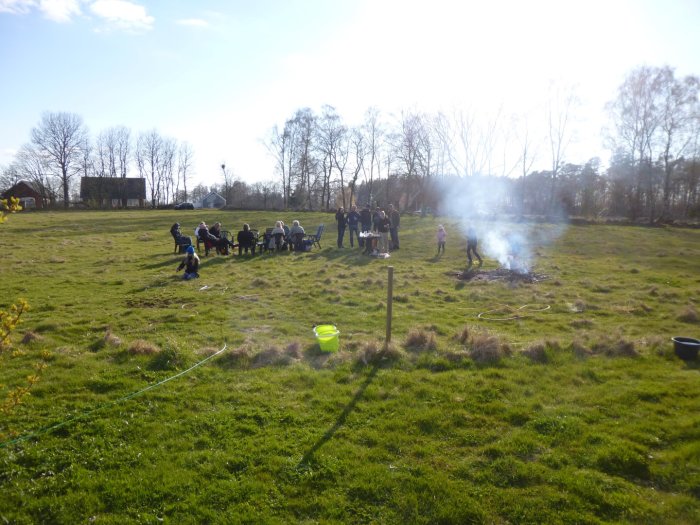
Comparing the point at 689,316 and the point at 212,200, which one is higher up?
the point at 212,200

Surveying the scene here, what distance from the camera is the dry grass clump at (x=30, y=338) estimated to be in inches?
265

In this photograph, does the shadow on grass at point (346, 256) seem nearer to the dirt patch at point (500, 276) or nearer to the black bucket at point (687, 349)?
the dirt patch at point (500, 276)

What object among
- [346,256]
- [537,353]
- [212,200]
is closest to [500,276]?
[346,256]

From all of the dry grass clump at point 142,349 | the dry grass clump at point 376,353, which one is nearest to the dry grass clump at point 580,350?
the dry grass clump at point 376,353

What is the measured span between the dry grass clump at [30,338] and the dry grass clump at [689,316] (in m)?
11.2

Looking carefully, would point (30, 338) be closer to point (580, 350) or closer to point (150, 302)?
Result: point (150, 302)

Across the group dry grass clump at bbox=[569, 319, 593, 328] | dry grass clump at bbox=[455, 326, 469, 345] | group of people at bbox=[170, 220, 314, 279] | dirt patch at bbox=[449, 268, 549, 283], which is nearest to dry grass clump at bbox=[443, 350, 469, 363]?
dry grass clump at bbox=[455, 326, 469, 345]

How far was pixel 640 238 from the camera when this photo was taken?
78.3 ft

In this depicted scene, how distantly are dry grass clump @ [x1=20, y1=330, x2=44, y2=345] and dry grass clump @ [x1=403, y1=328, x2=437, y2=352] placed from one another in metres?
5.65

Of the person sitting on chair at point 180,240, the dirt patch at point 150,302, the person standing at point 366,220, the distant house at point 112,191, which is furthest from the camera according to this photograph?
the distant house at point 112,191

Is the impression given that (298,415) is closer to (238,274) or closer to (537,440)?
(537,440)

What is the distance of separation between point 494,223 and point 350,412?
26.4 meters

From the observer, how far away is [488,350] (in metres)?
6.36

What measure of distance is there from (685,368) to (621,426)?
2.32 metres
